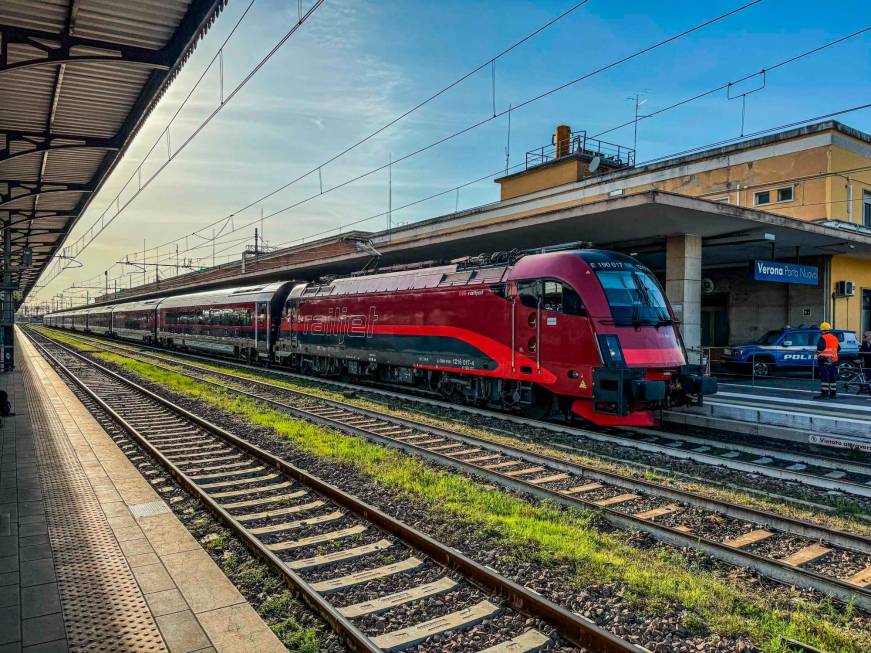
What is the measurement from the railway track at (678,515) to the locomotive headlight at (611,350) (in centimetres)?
251

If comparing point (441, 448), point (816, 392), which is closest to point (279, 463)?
point (441, 448)

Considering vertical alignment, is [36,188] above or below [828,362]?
above

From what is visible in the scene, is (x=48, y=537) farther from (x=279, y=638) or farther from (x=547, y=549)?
(x=547, y=549)

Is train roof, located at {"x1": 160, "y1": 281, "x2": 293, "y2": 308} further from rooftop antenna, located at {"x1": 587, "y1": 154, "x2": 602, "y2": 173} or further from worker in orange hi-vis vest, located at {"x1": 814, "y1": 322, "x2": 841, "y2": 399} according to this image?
worker in orange hi-vis vest, located at {"x1": 814, "y1": 322, "x2": 841, "y2": 399}

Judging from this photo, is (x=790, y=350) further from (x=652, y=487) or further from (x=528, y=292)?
(x=652, y=487)

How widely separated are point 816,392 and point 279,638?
17.4 m

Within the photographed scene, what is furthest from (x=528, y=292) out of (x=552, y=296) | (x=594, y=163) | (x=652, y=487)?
(x=594, y=163)

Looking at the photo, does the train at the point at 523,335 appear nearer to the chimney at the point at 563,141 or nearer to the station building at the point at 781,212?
the station building at the point at 781,212

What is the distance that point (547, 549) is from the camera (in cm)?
582

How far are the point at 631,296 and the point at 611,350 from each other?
4.29 feet

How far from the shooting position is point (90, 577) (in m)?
5.01

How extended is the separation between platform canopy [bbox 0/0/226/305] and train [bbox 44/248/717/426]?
712cm

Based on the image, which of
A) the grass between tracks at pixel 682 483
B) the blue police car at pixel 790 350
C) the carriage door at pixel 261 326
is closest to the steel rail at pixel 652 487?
the grass between tracks at pixel 682 483

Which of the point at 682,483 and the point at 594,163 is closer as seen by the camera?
the point at 682,483
